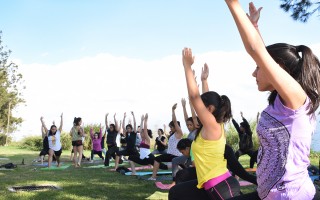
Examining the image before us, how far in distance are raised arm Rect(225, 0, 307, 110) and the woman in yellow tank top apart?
1.54 m

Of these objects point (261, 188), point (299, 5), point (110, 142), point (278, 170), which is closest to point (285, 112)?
point (278, 170)

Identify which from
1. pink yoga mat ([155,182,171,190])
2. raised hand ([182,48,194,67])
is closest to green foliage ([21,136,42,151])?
pink yoga mat ([155,182,171,190])

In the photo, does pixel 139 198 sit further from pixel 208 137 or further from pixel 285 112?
pixel 285 112

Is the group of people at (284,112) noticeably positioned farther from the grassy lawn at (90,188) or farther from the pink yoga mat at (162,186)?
the pink yoga mat at (162,186)

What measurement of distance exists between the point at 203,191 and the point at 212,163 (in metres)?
0.29

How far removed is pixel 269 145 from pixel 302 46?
0.62 m

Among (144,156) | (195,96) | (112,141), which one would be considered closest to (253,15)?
(195,96)

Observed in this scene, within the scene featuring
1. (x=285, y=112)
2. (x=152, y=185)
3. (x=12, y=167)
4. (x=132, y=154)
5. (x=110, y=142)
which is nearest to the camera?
(x=285, y=112)

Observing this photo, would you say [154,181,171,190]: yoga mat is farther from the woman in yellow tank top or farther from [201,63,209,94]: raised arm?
the woman in yellow tank top

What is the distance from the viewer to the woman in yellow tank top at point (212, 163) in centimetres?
360

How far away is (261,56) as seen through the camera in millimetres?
1910

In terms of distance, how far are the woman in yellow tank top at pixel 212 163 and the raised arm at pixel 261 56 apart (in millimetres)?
1538

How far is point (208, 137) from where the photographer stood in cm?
368

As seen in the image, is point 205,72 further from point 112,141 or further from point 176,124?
point 112,141
